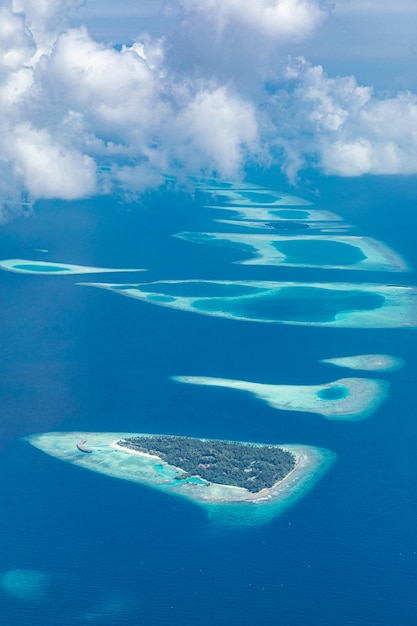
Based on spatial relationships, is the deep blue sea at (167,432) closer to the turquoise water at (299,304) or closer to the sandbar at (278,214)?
the turquoise water at (299,304)

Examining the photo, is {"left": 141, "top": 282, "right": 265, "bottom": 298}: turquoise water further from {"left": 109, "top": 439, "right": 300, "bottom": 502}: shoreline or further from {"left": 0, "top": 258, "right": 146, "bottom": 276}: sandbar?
{"left": 109, "top": 439, "right": 300, "bottom": 502}: shoreline

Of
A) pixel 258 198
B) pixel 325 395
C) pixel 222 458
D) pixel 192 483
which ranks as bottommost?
pixel 192 483

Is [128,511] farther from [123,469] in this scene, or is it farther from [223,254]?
[223,254]

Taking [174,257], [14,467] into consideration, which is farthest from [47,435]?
[174,257]

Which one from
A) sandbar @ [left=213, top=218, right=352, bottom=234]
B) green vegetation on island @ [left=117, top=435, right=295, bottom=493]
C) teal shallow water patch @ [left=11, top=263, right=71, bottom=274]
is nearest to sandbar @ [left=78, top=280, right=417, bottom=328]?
teal shallow water patch @ [left=11, top=263, right=71, bottom=274]

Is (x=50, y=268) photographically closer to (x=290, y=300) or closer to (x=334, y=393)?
(x=290, y=300)

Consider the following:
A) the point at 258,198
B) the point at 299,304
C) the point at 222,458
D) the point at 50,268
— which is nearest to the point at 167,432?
the point at 222,458
